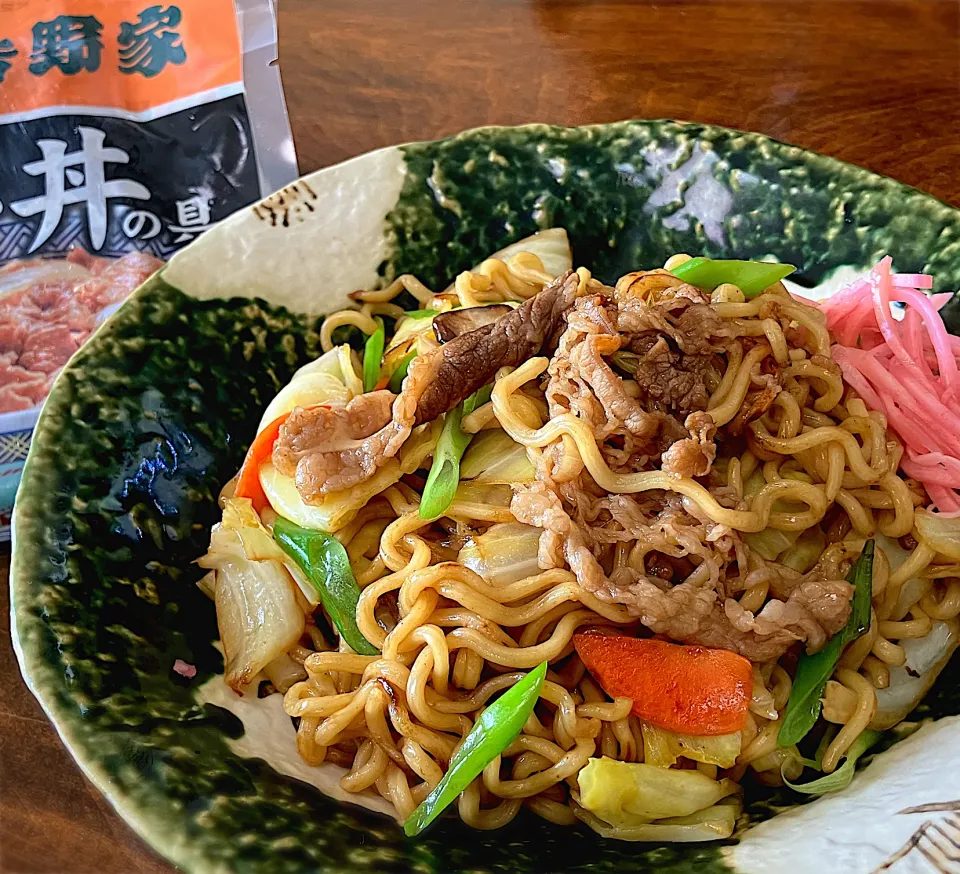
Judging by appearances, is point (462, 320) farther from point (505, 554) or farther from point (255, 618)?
point (255, 618)

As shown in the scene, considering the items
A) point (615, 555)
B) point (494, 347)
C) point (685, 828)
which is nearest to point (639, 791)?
point (685, 828)

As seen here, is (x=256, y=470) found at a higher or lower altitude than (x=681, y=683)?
higher

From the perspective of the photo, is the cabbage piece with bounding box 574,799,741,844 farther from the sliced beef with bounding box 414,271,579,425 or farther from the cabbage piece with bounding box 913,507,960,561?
the sliced beef with bounding box 414,271,579,425

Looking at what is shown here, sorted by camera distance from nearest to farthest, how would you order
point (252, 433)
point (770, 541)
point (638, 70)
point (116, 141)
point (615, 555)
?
point (615, 555) → point (770, 541) → point (252, 433) → point (116, 141) → point (638, 70)

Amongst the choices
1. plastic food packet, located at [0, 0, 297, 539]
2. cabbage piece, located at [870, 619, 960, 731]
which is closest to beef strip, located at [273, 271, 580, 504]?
cabbage piece, located at [870, 619, 960, 731]

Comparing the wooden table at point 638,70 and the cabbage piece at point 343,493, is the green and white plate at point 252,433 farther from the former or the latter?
the wooden table at point 638,70

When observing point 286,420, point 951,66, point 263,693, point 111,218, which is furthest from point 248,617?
point 951,66
